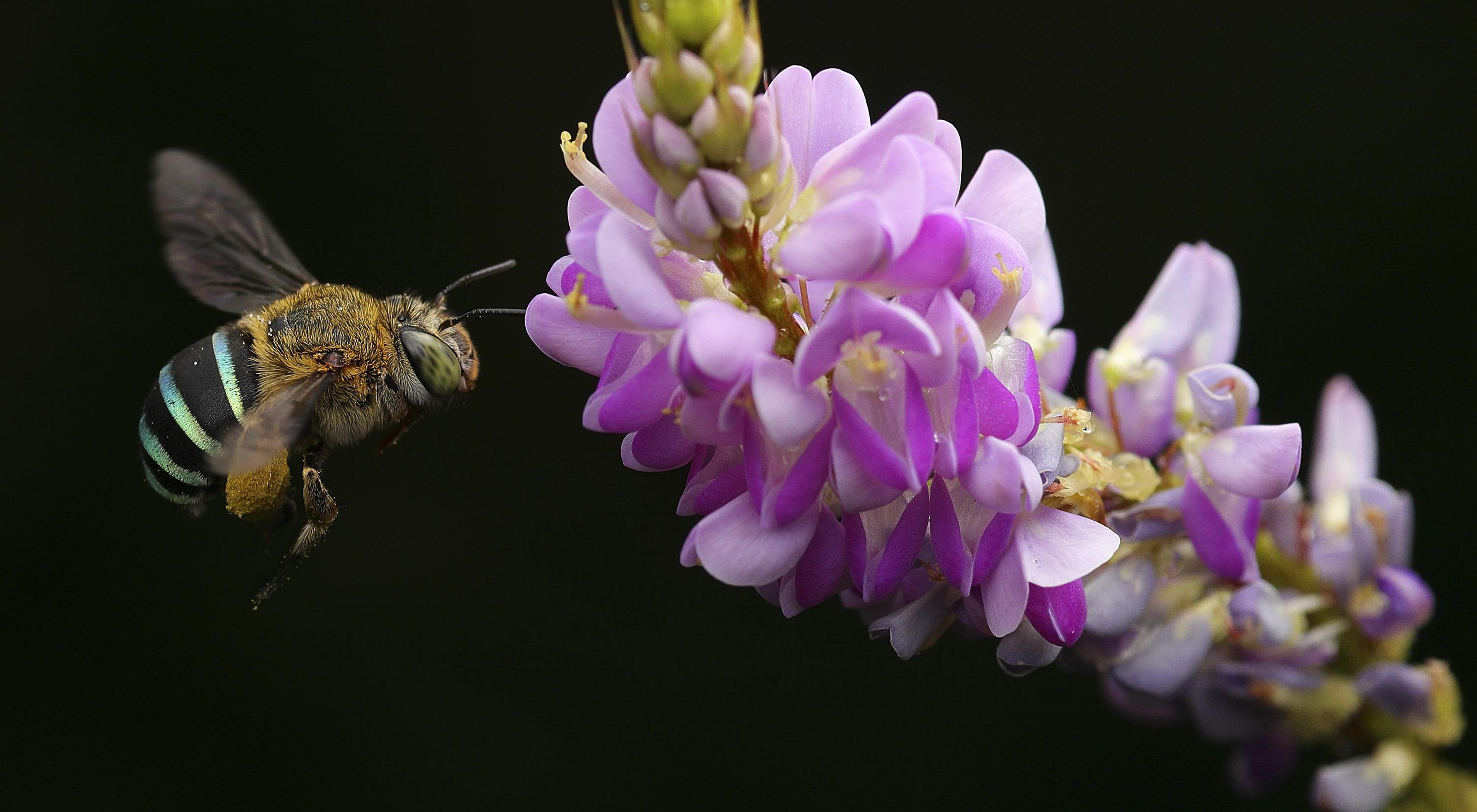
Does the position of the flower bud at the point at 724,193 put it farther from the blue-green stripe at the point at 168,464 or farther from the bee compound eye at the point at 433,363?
the blue-green stripe at the point at 168,464

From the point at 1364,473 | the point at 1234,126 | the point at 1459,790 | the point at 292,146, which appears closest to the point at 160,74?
the point at 292,146

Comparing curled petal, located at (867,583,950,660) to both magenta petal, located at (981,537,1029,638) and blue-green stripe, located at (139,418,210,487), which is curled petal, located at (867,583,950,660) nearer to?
magenta petal, located at (981,537,1029,638)

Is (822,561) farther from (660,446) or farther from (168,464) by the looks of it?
(168,464)

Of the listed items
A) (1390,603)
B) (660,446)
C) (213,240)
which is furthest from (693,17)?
(213,240)

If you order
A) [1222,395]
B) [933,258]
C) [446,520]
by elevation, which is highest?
[933,258]

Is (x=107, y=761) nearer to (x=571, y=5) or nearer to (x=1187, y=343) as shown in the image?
(x=571, y=5)
